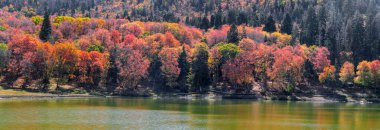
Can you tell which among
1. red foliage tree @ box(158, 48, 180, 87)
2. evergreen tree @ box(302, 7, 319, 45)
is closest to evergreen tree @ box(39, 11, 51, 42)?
red foliage tree @ box(158, 48, 180, 87)

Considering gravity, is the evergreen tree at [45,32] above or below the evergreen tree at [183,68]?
above

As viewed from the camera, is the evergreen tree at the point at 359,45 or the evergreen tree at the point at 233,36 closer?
the evergreen tree at the point at 359,45

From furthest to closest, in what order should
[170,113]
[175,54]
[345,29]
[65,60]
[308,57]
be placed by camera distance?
[345,29] < [308,57] < [175,54] < [65,60] < [170,113]

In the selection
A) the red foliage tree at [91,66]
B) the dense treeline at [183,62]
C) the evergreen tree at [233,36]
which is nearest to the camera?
the dense treeline at [183,62]

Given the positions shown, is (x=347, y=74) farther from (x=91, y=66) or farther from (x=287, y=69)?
(x=91, y=66)

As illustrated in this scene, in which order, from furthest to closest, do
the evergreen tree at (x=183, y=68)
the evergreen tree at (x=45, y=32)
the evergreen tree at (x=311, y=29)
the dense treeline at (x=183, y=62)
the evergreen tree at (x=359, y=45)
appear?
the evergreen tree at (x=311, y=29), the evergreen tree at (x=359, y=45), the evergreen tree at (x=45, y=32), the evergreen tree at (x=183, y=68), the dense treeline at (x=183, y=62)

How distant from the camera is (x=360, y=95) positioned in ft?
461

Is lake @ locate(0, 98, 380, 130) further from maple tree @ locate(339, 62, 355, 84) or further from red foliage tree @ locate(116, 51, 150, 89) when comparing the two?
maple tree @ locate(339, 62, 355, 84)

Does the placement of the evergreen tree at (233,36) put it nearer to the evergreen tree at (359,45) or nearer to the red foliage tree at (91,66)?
the evergreen tree at (359,45)

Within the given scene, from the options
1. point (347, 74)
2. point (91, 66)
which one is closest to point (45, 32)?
point (91, 66)

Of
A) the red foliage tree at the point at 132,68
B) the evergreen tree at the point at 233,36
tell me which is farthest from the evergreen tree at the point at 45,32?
the evergreen tree at the point at 233,36

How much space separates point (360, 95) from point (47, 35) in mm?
96186

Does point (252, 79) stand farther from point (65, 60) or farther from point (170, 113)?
point (170, 113)

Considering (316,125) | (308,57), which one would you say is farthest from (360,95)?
(316,125)
